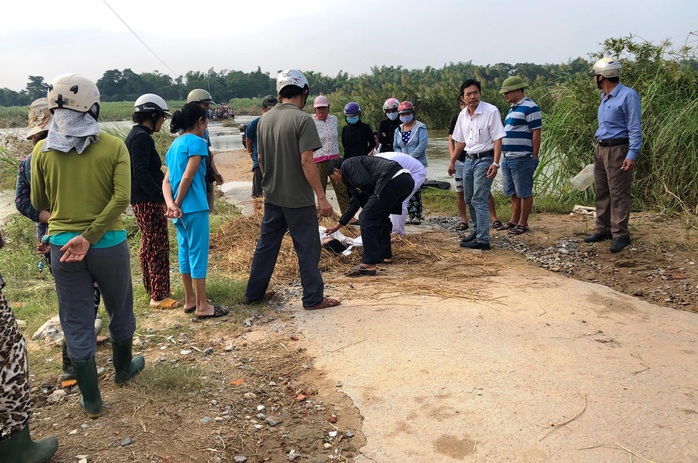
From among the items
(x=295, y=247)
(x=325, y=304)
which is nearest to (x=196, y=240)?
(x=295, y=247)

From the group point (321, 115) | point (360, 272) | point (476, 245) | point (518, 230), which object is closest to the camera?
point (360, 272)

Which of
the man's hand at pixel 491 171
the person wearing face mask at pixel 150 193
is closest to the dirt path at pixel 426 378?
the person wearing face mask at pixel 150 193

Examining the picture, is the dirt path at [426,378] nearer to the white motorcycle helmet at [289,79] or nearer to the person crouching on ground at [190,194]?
the person crouching on ground at [190,194]

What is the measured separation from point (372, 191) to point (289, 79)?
1.70 metres

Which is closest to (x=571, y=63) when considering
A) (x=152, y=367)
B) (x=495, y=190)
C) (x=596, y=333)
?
(x=495, y=190)

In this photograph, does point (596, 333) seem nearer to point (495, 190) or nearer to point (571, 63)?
point (495, 190)

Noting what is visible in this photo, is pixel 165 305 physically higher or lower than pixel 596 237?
lower

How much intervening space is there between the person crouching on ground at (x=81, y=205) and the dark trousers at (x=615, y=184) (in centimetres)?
478

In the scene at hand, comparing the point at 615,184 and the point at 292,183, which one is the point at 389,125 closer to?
the point at 615,184

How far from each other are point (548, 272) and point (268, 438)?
361cm

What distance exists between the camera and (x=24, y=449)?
2598 mm

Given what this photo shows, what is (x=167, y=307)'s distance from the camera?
486 cm

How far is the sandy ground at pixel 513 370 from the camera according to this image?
2.74 meters

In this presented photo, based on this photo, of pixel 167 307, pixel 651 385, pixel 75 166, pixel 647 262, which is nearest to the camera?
pixel 75 166
